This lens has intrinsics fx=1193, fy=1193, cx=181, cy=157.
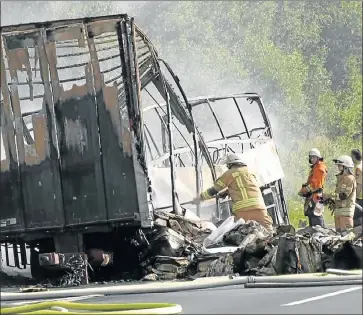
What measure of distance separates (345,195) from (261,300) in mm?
6919

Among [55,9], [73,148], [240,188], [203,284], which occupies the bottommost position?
[203,284]

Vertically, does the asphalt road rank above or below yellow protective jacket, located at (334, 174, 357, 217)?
below

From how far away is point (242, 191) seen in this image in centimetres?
1487

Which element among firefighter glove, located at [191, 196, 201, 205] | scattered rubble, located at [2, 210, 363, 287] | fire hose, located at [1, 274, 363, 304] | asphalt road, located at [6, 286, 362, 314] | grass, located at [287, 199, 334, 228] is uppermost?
grass, located at [287, 199, 334, 228]

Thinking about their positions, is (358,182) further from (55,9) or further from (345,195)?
(55,9)

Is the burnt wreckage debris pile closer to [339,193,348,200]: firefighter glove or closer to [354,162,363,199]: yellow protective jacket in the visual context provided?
[339,193,348,200]: firefighter glove

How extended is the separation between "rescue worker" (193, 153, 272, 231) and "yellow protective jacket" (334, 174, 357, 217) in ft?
7.56

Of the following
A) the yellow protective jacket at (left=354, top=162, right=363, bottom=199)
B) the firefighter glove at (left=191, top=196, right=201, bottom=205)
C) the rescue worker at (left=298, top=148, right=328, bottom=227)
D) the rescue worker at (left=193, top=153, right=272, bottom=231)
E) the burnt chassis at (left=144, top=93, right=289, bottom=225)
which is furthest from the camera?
the yellow protective jacket at (left=354, top=162, right=363, bottom=199)

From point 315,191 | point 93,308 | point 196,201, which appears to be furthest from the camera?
point 315,191

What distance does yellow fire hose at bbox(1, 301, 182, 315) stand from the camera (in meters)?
9.30

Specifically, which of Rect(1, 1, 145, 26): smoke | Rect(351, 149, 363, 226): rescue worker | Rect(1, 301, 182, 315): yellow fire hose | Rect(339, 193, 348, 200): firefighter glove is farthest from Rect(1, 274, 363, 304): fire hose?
Rect(1, 1, 145, 26): smoke

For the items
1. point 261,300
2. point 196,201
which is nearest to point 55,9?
point 196,201

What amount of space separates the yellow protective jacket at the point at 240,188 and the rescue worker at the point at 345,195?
7.55ft

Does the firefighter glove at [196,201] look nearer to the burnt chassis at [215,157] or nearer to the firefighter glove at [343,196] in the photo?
the burnt chassis at [215,157]
